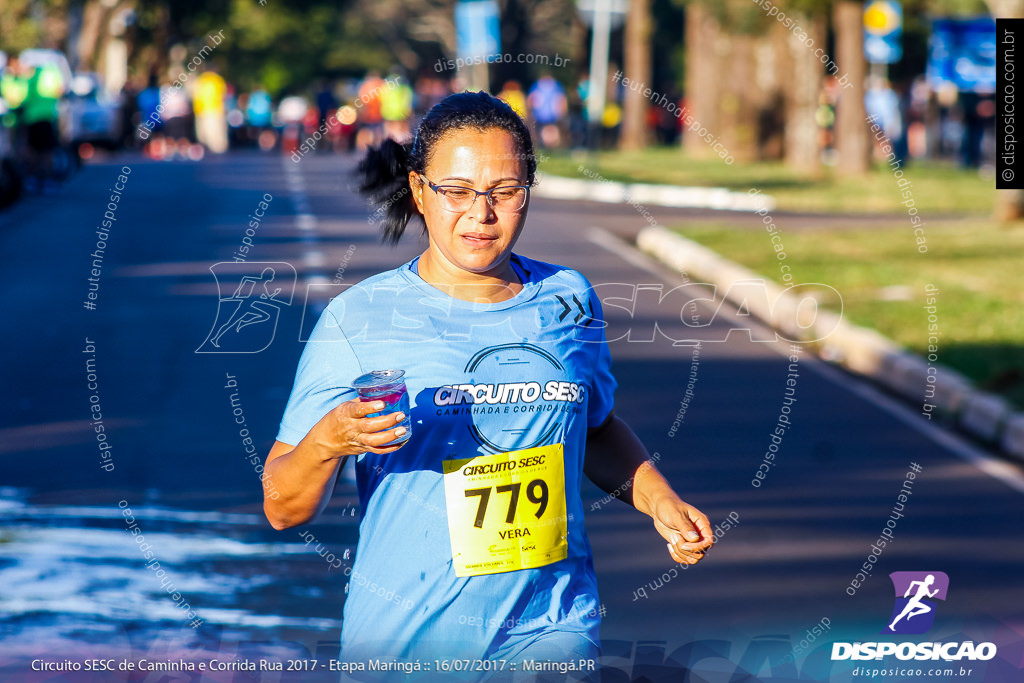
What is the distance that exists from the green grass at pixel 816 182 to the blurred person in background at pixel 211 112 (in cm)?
751

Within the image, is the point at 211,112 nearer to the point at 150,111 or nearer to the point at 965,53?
the point at 150,111

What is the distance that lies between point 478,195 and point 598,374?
19.6 inches

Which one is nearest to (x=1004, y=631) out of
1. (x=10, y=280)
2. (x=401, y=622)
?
(x=401, y=622)

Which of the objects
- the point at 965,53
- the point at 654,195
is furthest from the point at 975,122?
the point at 654,195

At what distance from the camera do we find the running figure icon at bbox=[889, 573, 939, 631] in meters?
5.61

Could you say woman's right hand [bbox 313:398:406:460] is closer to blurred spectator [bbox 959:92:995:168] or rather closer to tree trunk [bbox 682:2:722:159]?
blurred spectator [bbox 959:92:995:168]

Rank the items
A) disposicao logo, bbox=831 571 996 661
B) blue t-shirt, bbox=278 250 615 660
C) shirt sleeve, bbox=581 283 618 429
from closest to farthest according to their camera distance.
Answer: blue t-shirt, bbox=278 250 615 660 < shirt sleeve, bbox=581 283 618 429 < disposicao logo, bbox=831 571 996 661

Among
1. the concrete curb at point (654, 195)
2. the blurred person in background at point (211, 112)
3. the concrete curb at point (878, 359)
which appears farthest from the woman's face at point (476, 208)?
the blurred person in background at point (211, 112)

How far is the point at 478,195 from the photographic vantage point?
10.4 ft

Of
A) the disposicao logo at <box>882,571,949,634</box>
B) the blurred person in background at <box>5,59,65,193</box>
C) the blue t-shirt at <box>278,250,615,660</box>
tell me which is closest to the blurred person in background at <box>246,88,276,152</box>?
the blurred person in background at <box>5,59,65,193</box>

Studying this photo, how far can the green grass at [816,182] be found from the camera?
24938 millimetres

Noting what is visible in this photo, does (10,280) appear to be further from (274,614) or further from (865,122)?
(865,122)

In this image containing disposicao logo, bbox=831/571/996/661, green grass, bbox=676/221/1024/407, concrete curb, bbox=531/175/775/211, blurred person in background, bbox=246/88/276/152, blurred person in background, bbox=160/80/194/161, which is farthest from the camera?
blurred person in background, bbox=246/88/276/152

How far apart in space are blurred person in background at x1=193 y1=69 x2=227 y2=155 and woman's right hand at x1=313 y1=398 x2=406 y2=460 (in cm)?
3147
